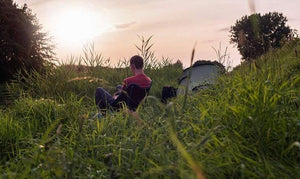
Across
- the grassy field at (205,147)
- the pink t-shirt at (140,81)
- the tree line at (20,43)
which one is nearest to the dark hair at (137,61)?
the pink t-shirt at (140,81)

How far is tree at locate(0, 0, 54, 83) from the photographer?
12266 millimetres

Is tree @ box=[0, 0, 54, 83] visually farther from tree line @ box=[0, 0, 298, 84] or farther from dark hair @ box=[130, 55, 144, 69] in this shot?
dark hair @ box=[130, 55, 144, 69]

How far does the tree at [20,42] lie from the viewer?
1227 cm

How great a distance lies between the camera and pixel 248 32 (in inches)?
980

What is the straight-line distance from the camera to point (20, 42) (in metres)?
12.7

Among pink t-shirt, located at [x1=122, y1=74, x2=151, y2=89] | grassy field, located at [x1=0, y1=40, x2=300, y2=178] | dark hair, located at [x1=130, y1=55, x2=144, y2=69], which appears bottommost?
grassy field, located at [x1=0, y1=40, x2=300, y2=178]

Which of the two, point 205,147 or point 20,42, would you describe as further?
point 20,42

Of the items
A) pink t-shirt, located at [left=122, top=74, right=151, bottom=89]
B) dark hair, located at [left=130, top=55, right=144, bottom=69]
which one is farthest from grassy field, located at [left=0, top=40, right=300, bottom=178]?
dark hair, located at [left=130, top=55, right=144, bottom=69]

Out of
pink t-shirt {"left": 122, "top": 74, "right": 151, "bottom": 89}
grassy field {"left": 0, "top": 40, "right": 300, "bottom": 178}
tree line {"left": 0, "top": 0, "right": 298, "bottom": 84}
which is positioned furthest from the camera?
tree line {"left": 0, "top": 0, "right": 298, "bottom": 84}

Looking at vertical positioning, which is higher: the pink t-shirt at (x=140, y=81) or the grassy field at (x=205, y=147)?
the pink t-shirt at (x=140, y=81)

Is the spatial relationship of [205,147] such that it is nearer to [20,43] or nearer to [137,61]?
[137,61]

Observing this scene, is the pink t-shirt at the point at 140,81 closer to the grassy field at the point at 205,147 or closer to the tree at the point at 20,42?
the grassy field at the point at 205,147

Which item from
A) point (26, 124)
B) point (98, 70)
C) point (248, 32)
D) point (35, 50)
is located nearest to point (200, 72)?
point (98, 70)

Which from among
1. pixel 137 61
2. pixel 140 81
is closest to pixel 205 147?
pixel 140 81
